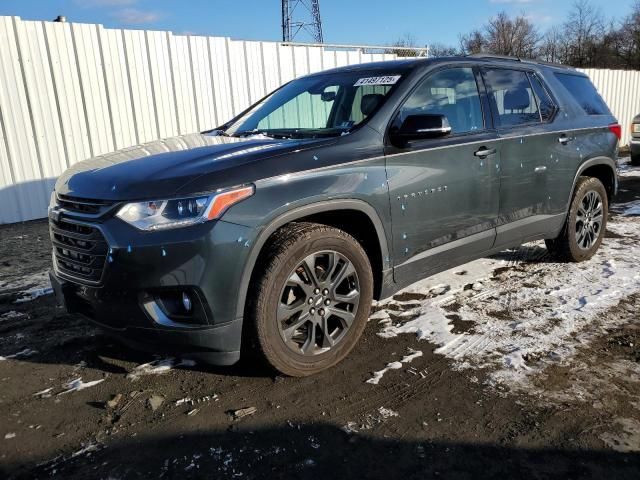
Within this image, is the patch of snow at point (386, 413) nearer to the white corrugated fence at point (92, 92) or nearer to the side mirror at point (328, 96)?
the side mirror at point (328, 96)

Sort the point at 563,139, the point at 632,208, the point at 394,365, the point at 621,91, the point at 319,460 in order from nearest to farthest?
1. the point at 319,460
2. the point at 394,365
3. the point at 563,139
4. the point at 632,208
5. the point at 621,91

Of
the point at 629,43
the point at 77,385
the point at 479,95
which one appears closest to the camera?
the point at 77,385

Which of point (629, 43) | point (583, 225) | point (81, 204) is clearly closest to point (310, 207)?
point (81, 204)

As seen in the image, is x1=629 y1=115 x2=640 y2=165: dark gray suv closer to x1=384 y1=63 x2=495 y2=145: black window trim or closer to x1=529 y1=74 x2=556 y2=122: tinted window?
x1=529 y1=74 x2=556 y2=122: tinted window

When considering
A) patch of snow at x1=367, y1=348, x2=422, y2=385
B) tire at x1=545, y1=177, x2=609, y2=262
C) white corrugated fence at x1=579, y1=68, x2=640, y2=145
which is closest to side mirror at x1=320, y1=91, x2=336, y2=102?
patch of snow at x1=367, y1=348, x2=422, y2=385

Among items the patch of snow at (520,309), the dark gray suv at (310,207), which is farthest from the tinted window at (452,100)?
the patch of snow at (520,309)

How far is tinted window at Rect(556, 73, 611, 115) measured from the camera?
4828mm

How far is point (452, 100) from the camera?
146 inches

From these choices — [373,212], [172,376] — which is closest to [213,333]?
[172,376]

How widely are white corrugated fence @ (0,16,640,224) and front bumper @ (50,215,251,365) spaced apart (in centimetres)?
608

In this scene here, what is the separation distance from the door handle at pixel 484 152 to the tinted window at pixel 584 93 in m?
1.58

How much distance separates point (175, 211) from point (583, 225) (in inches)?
161

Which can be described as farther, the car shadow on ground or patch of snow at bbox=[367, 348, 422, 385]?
patch of snow at bbox=[367, 348, 422, 385]

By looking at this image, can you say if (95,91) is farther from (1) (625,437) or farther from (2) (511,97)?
(1) (625,437)
